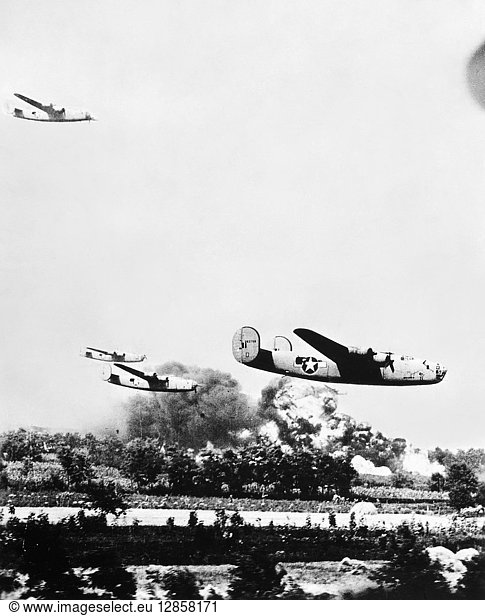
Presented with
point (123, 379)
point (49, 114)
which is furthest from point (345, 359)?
point (49, 114)

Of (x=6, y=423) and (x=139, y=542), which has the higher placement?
(x=6, y=423)

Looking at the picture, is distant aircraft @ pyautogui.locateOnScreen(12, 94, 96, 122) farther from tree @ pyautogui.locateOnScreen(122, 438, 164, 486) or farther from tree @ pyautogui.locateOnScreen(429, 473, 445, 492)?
tree @ pyautogui.locateOnScreen(429, 473, 445, 492)

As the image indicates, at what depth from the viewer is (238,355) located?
7.35 m

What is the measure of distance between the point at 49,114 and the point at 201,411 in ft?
8.58

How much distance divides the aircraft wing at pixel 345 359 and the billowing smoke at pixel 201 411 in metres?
0.68

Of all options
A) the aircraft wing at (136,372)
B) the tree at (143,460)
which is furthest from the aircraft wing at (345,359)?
the tree at (143,460)

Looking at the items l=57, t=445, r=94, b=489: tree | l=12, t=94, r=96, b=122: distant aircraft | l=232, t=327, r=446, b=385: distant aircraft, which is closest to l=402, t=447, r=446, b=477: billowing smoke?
l=232, t=327, r=446, b=385: distant aircraft

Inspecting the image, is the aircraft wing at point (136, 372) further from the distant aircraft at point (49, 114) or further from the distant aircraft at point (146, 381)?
the distant aircraft at point (49, 114)

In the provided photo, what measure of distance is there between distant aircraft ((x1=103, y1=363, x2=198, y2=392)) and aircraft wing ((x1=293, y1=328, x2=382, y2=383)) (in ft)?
Answer: 3.15

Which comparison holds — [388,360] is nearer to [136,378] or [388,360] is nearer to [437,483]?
[437,483]

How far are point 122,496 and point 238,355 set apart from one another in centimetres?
138

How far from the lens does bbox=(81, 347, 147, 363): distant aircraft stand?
289 inches

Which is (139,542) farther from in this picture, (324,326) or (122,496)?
(324,326)

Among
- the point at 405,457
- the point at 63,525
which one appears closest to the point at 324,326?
the point at 405,457
